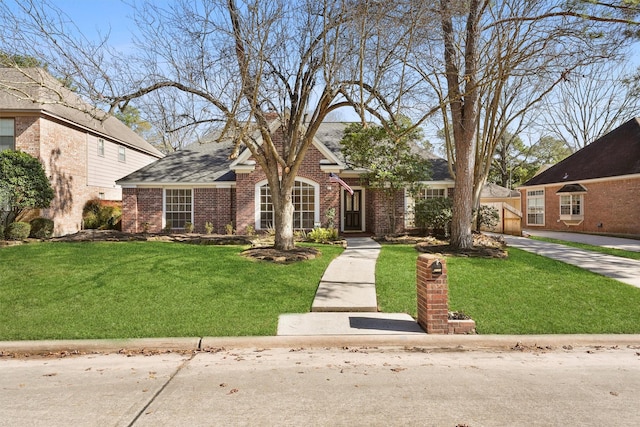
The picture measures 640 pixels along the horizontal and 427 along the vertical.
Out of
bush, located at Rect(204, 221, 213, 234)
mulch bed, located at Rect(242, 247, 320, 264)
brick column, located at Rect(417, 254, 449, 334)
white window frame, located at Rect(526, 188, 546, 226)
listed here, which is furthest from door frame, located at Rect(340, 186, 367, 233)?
white window frame, located at Rect(526, 188, 546, 226)

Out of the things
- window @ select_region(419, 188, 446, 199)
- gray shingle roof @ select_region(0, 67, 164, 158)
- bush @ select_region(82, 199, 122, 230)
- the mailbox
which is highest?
gray shingle roof @ select_region(0, 67, 164, 158)

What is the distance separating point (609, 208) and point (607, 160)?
2.80 m

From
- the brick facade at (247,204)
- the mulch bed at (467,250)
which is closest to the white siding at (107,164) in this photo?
the brick facade at (247,204)

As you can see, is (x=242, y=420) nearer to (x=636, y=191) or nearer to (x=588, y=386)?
(x=588, y=386)

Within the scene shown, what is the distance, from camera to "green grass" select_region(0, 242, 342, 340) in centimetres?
Result: 621

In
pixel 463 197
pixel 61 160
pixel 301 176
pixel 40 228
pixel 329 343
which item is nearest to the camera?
pixel 329 343

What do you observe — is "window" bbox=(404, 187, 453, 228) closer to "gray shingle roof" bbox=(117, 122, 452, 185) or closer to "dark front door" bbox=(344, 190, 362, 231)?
"gray shingle roof" bbox=(117, 122, 452, 185)

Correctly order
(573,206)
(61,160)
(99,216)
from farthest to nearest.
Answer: (573,206)
(99,216)
(61,160)

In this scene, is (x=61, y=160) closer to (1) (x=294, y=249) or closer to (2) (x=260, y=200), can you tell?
(2) (x=260, y=200)

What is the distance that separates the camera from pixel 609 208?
2062cm

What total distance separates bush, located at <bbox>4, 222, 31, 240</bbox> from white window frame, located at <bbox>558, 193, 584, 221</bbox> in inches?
1019

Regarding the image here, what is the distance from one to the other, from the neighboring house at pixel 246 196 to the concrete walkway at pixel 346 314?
24.6ft

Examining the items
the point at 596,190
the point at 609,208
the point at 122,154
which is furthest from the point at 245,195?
the point at 596,190

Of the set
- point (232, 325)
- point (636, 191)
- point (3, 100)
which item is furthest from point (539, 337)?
point (3, 100)
